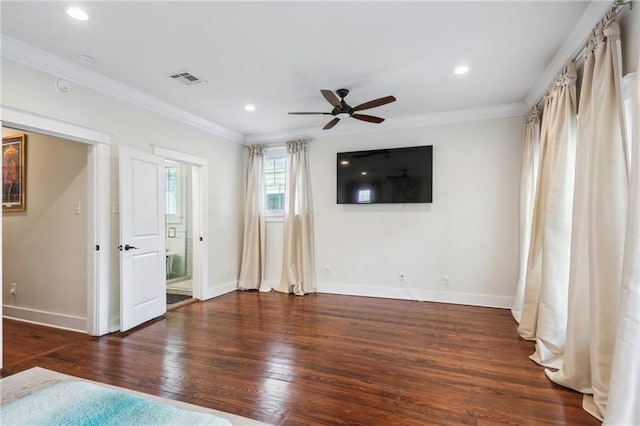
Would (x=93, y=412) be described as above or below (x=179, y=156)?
below

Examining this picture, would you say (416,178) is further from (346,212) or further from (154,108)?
(154,108)

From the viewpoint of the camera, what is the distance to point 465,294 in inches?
181

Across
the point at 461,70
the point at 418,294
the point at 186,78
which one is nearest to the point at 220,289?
the point at 418,294

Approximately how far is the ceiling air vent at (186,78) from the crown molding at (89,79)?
0.68m

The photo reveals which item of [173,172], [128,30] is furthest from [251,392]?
[173,172]

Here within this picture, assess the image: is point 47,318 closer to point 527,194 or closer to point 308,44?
point 308,44

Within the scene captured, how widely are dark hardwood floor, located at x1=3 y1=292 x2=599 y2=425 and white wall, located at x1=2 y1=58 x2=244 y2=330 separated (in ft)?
2.94

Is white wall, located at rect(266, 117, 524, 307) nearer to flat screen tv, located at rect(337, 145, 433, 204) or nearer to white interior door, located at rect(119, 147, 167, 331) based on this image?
flat screen tv, located at rect(337, 145, 433, 204)

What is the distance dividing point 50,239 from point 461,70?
507cm

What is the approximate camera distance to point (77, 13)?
2.33 meters

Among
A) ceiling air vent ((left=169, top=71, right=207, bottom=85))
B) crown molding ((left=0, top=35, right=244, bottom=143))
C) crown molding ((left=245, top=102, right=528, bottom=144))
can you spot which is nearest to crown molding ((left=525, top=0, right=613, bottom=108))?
crown molding ((left=245, top=102, right=528, bottom=144))

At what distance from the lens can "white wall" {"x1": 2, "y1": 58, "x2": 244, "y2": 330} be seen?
2.89 meters

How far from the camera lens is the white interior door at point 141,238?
11.7 feet

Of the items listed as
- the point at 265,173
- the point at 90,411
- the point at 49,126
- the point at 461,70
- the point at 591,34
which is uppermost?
the point at 461,70
